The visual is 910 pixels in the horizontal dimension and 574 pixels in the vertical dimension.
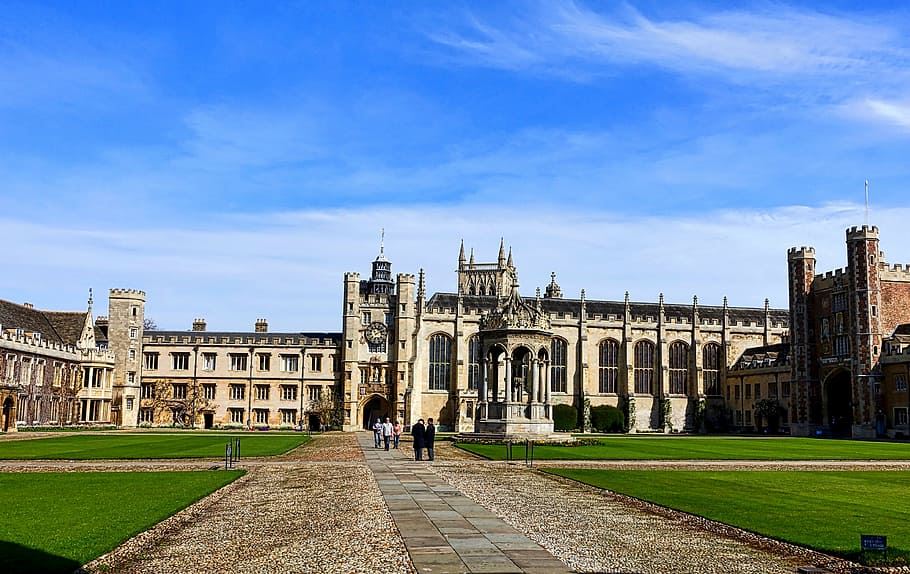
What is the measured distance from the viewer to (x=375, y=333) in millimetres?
78750

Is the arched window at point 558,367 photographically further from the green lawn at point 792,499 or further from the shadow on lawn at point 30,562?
the shadow on lawn at point 30,562

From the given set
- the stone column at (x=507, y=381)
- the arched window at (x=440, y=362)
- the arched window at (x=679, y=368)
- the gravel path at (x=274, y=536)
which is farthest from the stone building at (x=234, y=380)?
the gravel path at (x=274, y=536)

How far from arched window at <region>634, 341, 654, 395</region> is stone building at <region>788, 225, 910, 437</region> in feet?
46.5

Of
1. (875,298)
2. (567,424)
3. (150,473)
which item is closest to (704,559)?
(150,473)

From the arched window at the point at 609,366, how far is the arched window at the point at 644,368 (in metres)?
2.04

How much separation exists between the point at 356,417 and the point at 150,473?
51.3 meters

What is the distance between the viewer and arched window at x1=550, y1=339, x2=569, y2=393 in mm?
81000

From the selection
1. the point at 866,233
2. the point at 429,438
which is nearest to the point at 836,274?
the point at 866,233

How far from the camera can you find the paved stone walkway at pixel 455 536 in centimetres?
1134

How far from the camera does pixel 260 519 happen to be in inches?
626

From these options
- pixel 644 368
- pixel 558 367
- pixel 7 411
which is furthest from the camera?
pixel 644 368

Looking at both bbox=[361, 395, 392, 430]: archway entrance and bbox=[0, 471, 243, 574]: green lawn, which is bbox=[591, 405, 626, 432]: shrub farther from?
bbox=[0, 471, 243, 574]: green lawn

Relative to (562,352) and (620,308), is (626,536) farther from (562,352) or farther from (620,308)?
(620,308)

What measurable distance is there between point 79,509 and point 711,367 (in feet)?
247
